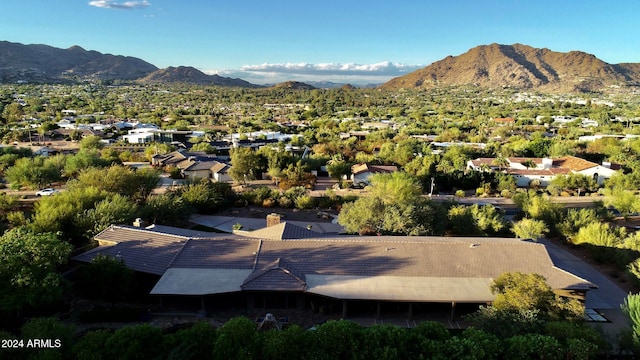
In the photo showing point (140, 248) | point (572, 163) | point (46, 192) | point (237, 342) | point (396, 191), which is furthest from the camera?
point (572, 163)

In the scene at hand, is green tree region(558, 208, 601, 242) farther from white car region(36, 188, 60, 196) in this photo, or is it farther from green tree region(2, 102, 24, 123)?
green tree region(2, 102, 24, 123)

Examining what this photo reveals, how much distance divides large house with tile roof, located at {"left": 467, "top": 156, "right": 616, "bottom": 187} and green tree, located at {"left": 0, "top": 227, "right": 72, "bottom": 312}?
44.1 meters

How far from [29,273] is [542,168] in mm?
50925

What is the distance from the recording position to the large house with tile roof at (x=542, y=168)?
48.5m

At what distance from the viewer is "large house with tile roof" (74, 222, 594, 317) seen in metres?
19.3

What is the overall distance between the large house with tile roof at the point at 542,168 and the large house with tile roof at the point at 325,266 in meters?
28.6

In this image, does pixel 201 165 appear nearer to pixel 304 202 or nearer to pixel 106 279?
pixel 304 202

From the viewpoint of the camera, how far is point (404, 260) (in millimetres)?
21812

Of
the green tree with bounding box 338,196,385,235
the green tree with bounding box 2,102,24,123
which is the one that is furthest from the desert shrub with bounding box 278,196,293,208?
the green tree with bounding box 2,102,24,123

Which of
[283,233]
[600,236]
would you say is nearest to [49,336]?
[283,233]

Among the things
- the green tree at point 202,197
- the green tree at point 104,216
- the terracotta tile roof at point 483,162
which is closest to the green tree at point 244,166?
the green tree at point 202,197

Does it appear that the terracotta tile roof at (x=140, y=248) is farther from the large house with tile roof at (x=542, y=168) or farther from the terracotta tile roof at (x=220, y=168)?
the large house with tile roof at (x=542, y=168)

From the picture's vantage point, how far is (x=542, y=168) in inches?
2036

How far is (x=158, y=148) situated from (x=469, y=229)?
154 ft
